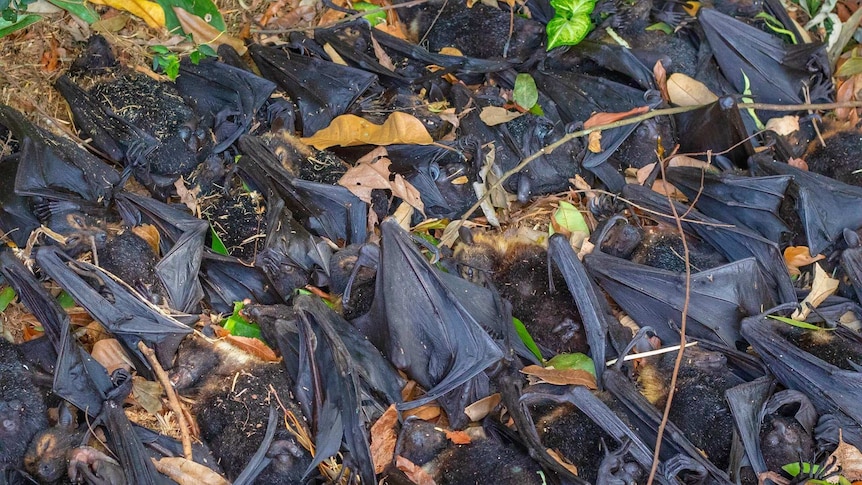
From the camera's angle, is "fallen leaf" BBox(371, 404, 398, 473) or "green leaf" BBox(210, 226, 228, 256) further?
"green leaf" BBox(210, 226, 228, 256)

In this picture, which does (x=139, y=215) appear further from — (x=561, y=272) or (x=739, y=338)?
(x=739, y=338)

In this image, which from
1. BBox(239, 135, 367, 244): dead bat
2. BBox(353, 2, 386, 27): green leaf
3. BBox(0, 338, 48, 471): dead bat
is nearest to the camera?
BBox(0, 338, 48, 471): dead bat

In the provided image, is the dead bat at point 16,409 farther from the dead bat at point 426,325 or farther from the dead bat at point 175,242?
the dead bat at point 426,325

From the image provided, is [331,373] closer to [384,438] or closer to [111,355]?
[384,438]

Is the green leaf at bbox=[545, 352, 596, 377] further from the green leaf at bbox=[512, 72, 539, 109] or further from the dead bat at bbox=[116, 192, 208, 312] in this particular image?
the dead bat at bbox=[116, 192, 208, 312]

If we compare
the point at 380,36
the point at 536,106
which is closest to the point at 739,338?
the point at 536,106

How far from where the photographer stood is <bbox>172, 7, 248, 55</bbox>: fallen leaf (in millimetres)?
3615

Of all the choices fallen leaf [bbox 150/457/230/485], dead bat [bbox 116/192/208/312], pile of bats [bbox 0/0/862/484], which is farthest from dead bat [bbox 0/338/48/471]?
dead bat [bbox 116/192/208/312]

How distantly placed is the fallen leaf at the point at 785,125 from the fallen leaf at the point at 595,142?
3.12 ft

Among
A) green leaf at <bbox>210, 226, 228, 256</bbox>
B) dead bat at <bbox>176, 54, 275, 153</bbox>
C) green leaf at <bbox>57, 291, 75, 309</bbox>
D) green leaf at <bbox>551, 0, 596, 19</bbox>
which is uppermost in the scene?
green leaf at <bbox>551, 0, 596, 19</bbox>

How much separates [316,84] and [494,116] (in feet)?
2.86

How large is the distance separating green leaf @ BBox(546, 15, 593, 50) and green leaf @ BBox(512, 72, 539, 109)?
200mm

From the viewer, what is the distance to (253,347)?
3.01 metres

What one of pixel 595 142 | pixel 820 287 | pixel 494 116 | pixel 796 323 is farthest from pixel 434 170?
pixel 820 287
